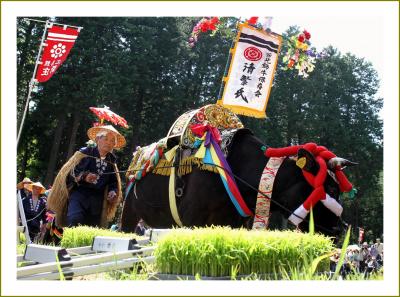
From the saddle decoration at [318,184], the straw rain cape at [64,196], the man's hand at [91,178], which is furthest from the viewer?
the straw rain cape at [64,196]

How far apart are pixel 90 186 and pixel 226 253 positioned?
3719 millimetres

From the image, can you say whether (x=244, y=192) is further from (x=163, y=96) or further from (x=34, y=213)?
(x=163, y=96)

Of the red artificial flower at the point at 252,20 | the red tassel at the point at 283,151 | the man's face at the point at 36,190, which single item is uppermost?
the red artificial flower at the point at 252,20

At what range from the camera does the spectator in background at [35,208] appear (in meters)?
8.39

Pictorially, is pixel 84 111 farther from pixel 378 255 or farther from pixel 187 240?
pixel 187 240

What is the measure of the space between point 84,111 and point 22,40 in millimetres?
3909

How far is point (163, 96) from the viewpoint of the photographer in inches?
991

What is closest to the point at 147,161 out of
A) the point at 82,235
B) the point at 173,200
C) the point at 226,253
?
the point at 173,200

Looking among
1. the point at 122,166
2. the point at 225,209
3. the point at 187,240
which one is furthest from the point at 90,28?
the point at 187,240

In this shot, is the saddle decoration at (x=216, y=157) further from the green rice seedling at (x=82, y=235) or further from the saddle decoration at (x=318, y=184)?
the green rice seedling at (x=82, y=235)

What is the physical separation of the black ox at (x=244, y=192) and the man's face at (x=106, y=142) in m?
0.84

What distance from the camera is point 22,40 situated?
20625 millimetres

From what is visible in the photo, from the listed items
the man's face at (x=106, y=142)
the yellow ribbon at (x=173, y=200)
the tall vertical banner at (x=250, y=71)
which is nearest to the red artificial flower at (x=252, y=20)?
the tall vertical banner at (x=250, y=71)

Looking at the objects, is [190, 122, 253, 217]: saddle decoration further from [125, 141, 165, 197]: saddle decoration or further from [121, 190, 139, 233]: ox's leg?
[121, 190, 139, 233]: ox's leg
